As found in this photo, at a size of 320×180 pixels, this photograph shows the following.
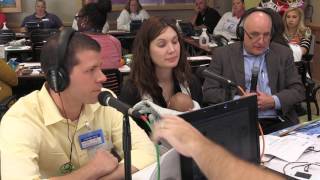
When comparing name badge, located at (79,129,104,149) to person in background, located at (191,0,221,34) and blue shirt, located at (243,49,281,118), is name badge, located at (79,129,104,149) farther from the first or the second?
person in background, located at (191,0,221,34)

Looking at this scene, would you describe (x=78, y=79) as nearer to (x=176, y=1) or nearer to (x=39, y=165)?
(x=39, y=165)

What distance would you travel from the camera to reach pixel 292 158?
5.96ft

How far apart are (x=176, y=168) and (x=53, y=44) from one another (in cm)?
65

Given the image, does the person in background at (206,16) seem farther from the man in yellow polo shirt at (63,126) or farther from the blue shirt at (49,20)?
the man in yellow polo shirt at (63,126)

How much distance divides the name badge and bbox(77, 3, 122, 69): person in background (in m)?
1.98

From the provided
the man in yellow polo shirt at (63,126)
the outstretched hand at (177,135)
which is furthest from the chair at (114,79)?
the outstretched hand at (177,135)

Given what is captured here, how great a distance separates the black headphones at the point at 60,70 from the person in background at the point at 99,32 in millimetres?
2162

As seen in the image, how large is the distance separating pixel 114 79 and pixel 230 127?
2.25 metres

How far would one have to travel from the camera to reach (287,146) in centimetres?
193

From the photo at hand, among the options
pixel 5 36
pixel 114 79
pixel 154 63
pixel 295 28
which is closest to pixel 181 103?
pixel 154 63

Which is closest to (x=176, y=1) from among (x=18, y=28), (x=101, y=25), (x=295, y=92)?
(x=18, y=28)

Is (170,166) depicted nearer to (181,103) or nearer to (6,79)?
(181,103)

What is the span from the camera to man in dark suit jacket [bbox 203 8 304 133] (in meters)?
2.63

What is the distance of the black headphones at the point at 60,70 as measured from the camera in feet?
4.86
